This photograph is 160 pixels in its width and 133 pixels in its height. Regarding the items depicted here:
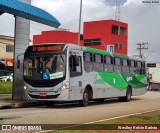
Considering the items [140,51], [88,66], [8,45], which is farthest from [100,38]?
[88,66]

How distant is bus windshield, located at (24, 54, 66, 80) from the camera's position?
22188mm

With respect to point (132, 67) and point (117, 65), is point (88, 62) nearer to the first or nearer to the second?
point (117, 65)

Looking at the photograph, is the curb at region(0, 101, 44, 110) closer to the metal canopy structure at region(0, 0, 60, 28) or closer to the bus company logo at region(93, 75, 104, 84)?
the bus company logo at region(93, 75, 104, 84)

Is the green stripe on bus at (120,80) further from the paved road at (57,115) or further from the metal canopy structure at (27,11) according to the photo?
the paved road at (57,115)

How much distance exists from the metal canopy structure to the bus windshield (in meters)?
2.52

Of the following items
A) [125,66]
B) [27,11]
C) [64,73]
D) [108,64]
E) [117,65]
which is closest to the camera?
[64,73]

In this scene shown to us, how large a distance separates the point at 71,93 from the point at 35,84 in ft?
6.21

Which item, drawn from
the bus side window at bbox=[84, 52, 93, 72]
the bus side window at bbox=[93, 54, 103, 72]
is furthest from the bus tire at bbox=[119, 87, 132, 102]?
the bus side window at bbox=[84, 52, 93, 72]

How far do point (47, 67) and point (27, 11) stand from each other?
11.1ft

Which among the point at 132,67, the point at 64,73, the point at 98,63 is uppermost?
the point at 98,63

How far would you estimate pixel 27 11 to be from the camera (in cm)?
2353

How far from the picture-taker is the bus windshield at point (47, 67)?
22.2 meters

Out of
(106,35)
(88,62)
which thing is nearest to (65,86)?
(88,62)

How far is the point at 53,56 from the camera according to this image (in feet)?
73.4
